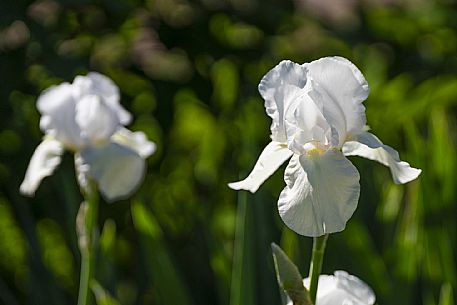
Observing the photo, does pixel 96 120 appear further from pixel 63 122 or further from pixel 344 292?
pixel 344 292

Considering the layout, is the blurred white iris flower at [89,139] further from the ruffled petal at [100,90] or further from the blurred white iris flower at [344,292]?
the blurred white iris flower at [344,292]

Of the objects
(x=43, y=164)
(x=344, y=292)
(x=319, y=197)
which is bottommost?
(x=43, y=164)

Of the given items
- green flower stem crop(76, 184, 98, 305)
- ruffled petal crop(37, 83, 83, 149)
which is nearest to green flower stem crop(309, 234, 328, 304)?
green flower stem crop(76, 184, 98, 305)

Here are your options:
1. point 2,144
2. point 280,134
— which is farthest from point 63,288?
point 280,134

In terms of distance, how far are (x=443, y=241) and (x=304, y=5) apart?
603 mm

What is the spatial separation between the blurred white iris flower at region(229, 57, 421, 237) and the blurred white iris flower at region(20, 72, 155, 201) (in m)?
0.27

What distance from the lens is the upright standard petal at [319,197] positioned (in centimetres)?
69

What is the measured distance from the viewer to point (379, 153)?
29.3 inches

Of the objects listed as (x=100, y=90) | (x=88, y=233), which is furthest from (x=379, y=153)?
(x=100, y=90)

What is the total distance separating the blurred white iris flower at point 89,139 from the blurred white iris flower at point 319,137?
0.87 ft

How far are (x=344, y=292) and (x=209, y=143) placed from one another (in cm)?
104

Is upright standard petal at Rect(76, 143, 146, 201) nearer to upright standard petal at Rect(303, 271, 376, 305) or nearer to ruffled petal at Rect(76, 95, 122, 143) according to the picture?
ruffled petal at Rect(76, 95, 122, 143)

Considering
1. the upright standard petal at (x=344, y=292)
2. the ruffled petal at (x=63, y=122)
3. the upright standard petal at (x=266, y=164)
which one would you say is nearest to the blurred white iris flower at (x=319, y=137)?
the upright standard petal at (x=266, y=164)

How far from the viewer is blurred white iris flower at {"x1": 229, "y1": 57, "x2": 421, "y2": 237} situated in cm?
70
